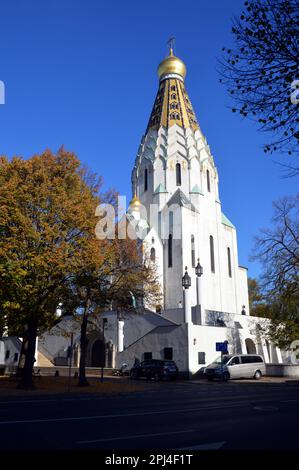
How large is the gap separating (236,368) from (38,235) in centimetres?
1788

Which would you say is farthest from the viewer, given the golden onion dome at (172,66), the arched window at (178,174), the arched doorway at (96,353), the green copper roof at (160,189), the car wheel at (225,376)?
the golden onion dome at (172,66)

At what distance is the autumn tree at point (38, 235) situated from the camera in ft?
63.5

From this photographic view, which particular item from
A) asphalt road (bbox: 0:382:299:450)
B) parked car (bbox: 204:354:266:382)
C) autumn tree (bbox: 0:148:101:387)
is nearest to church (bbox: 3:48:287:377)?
parked car (bbox: 204:354:266:382)

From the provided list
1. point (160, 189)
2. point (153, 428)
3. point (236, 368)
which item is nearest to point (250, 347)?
point (236, 368)

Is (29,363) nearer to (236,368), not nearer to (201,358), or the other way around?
(236,368)

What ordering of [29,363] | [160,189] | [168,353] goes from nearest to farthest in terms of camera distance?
→ [29,363], [168,353], [160,189]

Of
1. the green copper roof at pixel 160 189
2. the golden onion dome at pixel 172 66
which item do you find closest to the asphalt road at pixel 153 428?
the green copper roof at pixel 160 189

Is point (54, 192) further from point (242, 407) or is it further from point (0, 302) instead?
point (242, 407)

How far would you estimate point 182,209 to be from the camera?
49562mm

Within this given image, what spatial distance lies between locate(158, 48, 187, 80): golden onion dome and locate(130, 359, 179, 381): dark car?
43.6 m

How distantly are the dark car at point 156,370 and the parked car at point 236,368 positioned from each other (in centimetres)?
230

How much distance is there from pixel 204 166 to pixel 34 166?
35.6m

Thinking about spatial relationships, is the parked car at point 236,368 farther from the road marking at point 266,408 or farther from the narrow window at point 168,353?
the road marking at point 266,408
